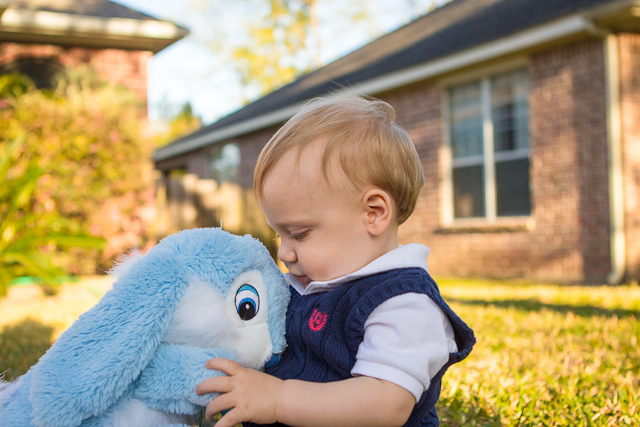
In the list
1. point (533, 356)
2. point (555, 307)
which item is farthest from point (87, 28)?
point (533, 356)

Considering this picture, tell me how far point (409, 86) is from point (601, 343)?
736cm

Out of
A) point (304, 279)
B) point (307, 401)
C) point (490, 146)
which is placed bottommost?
point (307, 401)

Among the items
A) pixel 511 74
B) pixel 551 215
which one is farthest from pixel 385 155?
pixel 511 74

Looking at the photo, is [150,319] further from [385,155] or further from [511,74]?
[511,74]

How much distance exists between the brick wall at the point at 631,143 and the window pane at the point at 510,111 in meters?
1.41

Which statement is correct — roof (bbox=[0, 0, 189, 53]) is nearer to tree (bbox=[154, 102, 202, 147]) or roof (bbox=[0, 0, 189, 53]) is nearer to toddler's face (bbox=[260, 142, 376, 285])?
toddler's face (bbox=[260, 142, 376, 285])

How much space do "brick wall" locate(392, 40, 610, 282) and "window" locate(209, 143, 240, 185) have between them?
8951 millimetres

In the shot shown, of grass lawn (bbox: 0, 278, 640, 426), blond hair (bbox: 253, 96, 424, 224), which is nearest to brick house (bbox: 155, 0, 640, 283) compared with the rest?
grass lawn (bbox: 0, 278, 640, 426)

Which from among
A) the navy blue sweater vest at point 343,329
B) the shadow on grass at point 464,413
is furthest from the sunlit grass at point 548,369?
the navy blue sweater vest at point 343,329

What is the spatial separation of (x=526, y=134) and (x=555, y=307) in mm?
4214

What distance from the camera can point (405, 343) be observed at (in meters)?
1.24

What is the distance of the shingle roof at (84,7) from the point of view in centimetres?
915

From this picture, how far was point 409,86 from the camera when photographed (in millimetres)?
9930

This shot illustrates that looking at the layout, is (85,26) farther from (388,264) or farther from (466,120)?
(388,264)
